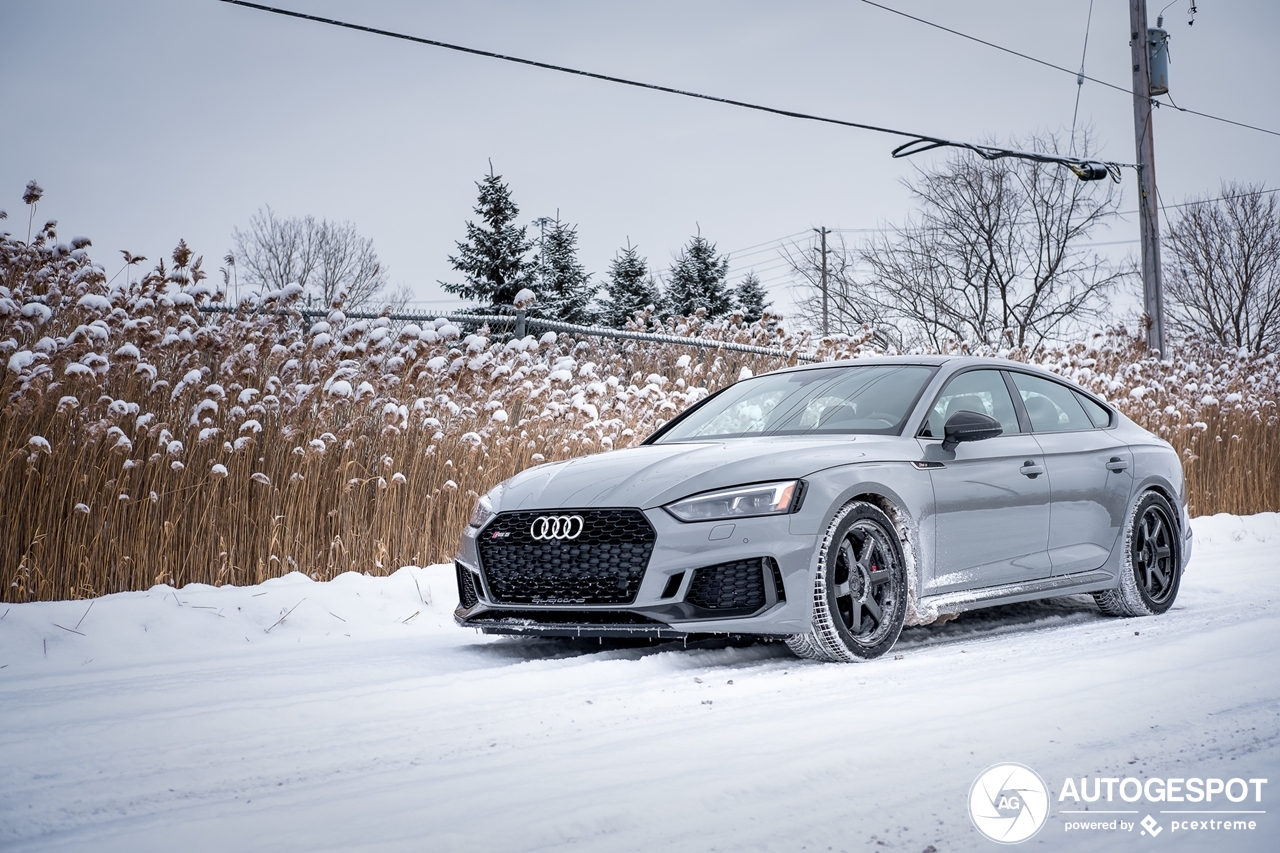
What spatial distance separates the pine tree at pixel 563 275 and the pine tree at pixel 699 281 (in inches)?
204

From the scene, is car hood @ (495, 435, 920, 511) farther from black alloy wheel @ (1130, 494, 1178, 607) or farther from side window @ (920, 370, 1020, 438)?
black alloy wheel @ (1130, 494, 1178, 607)

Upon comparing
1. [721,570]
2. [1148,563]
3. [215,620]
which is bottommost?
[215,620]

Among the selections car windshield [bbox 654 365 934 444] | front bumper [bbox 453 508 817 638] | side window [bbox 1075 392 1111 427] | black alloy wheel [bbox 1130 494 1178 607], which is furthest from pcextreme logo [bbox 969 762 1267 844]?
side window [bbox 1075 392 1111 427]

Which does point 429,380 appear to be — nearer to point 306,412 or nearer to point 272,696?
point 306,412

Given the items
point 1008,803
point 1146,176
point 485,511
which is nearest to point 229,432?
point 485,511

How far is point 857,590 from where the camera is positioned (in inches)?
208

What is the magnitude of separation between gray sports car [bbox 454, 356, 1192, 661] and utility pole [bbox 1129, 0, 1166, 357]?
42.6ft

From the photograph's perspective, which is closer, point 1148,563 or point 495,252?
point 1148,563

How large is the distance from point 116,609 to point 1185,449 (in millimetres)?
13169

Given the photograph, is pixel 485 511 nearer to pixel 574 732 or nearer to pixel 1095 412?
pixel 574 732

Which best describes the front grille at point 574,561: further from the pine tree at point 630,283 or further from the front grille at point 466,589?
the pine tree at point 630,283

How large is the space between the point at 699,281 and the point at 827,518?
114 ft

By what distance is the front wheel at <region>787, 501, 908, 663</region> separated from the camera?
16.6ft

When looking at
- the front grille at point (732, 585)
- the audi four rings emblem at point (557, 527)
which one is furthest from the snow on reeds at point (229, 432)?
the front grille at point (732, 585)
